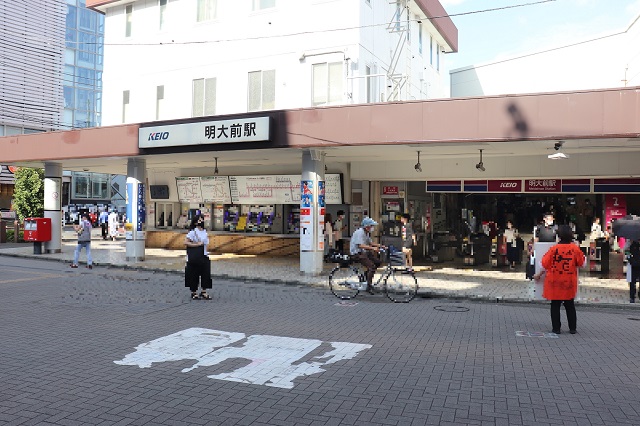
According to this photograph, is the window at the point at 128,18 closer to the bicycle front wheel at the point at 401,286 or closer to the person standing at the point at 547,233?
the bicycle front wheel at the point at 401,286

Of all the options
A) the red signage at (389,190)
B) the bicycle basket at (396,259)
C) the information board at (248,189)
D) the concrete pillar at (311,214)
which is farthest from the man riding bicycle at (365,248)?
the red signage at (389,190)

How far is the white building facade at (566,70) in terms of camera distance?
2305 cm

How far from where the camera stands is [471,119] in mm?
12680

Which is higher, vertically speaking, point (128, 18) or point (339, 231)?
point (128, 18)

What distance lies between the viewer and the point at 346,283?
1228 centimetres

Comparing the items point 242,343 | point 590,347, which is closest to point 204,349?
point 242,343

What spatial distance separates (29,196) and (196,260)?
21.8 m

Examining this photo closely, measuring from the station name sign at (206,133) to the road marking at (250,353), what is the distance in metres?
7.92

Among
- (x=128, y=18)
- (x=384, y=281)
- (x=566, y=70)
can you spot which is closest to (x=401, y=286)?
(x=384, y=281)

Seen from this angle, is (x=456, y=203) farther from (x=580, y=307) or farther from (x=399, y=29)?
(x=580, y=307)

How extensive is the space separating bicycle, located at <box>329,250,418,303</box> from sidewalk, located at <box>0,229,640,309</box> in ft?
3.08

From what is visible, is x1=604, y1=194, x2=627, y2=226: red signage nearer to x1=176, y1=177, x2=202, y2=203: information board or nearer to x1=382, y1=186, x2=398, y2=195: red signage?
x1=382, y1=186, x2=398, y2=195: red signage

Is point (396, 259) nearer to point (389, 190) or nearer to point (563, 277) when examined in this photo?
point (563, 277)

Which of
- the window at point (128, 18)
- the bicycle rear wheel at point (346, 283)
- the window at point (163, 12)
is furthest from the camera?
the window at point (128, 18)
